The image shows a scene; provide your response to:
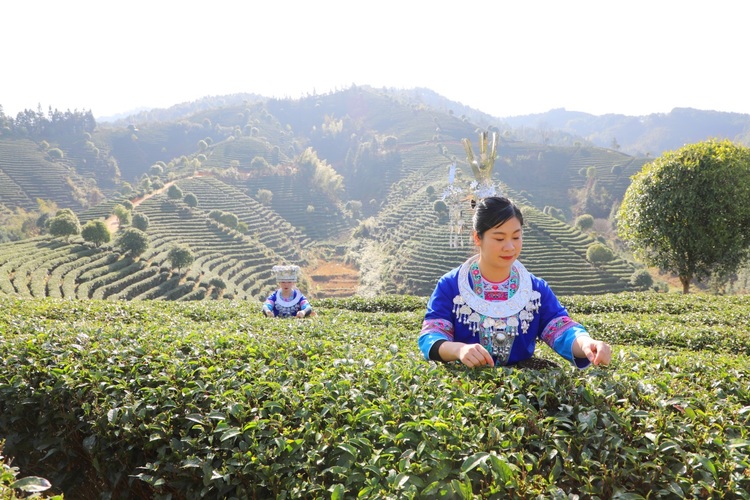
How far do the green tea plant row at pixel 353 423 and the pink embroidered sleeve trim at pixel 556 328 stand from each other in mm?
309

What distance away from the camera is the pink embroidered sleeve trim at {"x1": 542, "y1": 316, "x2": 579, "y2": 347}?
2.73m

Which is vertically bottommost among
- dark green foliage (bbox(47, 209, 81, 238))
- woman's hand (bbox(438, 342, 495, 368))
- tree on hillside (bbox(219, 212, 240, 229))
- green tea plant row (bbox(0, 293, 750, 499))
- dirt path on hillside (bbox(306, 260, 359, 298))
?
dirt path on hillside (bbox(306, 260, 359, 298))

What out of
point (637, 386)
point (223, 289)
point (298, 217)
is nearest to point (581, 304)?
point (637, 386)

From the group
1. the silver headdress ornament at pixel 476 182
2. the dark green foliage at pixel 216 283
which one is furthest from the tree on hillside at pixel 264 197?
the silver headdress ornament at pixel 476 182

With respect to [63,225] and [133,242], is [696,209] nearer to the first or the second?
[133,242]

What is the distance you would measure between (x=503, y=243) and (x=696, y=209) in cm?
1392

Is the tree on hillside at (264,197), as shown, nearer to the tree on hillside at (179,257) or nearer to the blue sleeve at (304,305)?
the tree on hillside at (179,257)

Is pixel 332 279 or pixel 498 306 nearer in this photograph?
pixel 498 306

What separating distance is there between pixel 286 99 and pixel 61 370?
7435 inches

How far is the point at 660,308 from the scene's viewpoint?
9.42 meters

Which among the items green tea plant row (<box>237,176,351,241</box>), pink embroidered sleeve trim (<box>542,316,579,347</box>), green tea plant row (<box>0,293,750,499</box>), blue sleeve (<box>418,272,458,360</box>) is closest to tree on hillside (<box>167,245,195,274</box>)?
green tea plant row (<box>0,293,750,499</box>)

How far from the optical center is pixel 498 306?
273 centimetres

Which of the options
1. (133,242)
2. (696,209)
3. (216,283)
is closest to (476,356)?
(696,209)

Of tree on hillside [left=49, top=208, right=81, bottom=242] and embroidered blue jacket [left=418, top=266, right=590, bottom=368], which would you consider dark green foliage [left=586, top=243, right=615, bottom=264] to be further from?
tree on hillside [left=49, top=208, right=81, bottom=242]
